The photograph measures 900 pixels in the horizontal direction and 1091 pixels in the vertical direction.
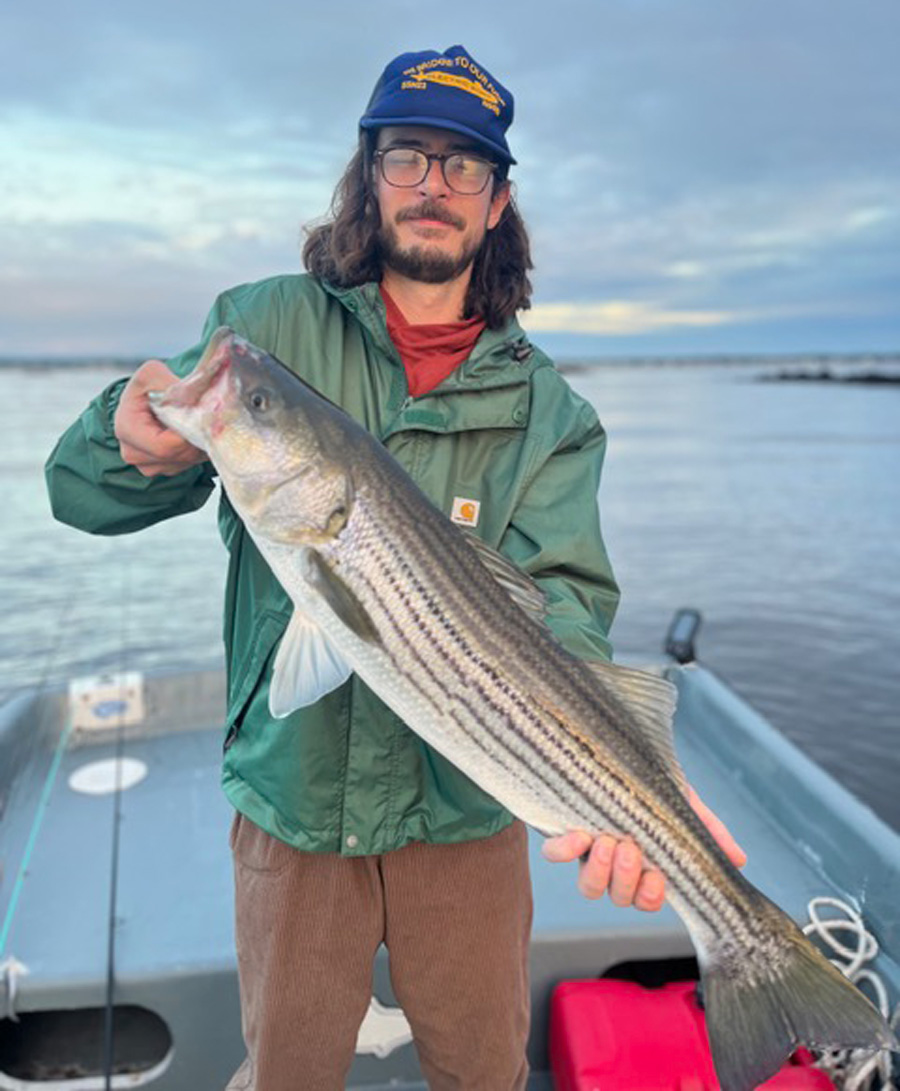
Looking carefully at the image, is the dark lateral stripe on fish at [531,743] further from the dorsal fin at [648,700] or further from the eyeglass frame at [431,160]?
the eyeglass frame at [431,160]

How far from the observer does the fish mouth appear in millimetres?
2871

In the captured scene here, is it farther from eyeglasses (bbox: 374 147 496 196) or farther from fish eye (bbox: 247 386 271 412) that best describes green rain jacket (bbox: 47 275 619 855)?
eyeglasses (bbox: 374 147 496 196)

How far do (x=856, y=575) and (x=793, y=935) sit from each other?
53.9ft

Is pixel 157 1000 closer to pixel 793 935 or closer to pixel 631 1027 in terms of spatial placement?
pixel 631 1027

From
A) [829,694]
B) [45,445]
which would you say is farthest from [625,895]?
[45,445]

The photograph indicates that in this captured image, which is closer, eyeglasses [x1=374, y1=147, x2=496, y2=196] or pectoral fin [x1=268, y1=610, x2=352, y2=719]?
pectoral fin [x1=268, y1=610, x2=352, y2=719]

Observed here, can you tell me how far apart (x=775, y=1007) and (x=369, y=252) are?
3047 millimetres

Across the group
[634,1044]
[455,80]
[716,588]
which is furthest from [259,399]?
[716,588]

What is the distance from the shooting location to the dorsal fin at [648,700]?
306 cm

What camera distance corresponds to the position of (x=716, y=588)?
57.2 feet

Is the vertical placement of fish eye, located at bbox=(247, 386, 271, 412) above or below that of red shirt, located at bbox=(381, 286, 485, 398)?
below

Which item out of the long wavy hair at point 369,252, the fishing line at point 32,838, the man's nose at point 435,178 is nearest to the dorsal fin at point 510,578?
the long wavy hair at point 369,252

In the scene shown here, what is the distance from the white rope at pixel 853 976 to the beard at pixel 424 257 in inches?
125

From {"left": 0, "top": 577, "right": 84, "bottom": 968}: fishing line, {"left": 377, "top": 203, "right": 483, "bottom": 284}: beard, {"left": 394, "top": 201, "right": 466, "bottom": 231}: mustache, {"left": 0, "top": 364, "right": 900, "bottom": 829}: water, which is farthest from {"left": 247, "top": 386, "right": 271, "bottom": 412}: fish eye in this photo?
{"left": 0, "top": 364, "right": 900, "bottom": 829}: water
